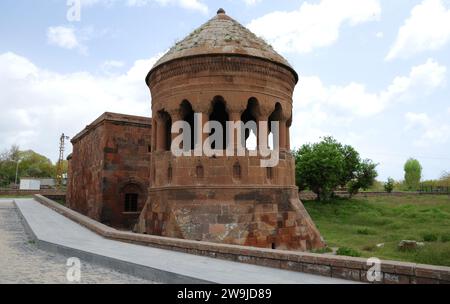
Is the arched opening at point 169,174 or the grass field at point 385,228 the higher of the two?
the arched opening at point 169,174

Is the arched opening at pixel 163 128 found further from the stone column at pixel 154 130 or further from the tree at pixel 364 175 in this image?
the tree at pixel 364 175

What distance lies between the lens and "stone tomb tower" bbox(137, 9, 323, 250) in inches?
410

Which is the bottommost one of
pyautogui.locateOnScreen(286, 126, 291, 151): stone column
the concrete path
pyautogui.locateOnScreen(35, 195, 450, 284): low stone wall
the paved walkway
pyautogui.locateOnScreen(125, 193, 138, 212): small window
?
the paved walkway

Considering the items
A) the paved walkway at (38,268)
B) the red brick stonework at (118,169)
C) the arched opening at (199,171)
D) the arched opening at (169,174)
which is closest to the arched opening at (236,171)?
the arched opening at (199,171)

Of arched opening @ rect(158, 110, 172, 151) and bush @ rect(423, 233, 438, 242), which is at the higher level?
arched opening @ rect(158, 110, 172, 151)

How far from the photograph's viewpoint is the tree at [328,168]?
33469 millimetres

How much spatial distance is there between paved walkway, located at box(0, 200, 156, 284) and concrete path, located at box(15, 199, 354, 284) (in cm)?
18

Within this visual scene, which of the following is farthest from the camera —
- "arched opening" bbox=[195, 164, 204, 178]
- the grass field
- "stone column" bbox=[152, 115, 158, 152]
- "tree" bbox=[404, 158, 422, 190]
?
"tree" bbox=[404, 158, 422, 190]

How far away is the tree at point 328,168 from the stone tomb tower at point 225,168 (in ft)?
72.1

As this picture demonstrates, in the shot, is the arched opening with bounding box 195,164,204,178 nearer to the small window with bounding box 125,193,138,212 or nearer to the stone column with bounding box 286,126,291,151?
the stone column with bounding box 286,126,291,151

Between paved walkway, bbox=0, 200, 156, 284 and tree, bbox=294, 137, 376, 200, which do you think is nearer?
paved walkway, bbox=0, 200, 156, 284

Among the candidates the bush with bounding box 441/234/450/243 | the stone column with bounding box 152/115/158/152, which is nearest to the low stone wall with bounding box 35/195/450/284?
the stone column with bounding box 152/115/158/152

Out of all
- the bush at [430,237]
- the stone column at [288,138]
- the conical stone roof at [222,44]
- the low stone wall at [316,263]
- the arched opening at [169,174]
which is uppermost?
the conical stone roof at [222,44]
